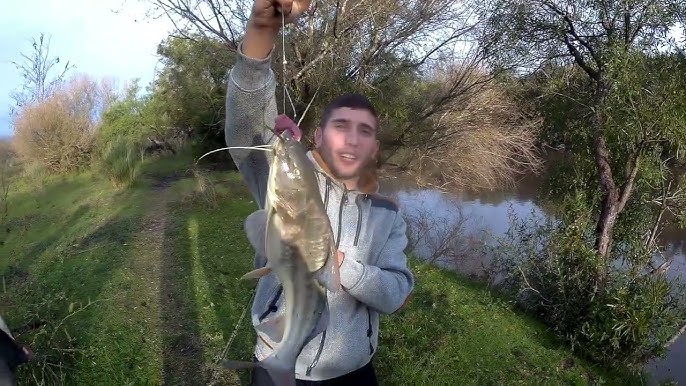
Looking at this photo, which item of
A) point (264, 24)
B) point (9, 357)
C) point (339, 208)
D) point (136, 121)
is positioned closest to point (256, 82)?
point (264, 24)

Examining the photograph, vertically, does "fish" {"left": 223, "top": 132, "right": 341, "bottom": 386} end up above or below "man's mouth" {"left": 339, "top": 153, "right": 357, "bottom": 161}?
below

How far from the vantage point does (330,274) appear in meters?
1.81

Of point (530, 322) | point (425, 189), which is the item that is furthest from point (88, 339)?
point (425, 189)

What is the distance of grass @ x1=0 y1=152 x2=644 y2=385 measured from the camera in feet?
16.8

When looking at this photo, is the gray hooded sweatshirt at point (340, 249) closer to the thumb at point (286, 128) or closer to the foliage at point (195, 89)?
the thumb at point (286, 128)

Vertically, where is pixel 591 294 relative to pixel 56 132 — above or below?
below

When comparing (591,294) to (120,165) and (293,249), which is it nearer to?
(293,249)

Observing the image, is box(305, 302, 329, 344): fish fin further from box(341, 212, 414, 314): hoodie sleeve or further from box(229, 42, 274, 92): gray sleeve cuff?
box(229, 42, 274, 92): gray sleeve cuff

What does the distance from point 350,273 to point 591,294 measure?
695cm

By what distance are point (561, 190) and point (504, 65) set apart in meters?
2.40

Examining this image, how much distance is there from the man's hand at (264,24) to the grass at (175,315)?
3438 mm

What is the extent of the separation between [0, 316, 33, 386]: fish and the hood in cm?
120

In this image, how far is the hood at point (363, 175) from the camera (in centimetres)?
211

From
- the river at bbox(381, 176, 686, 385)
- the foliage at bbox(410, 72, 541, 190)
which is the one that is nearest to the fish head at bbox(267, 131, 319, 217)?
the river at bbox(381, 176, 686, 385)
